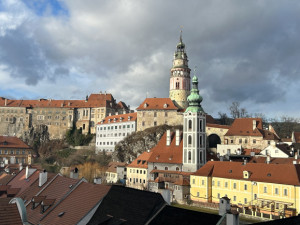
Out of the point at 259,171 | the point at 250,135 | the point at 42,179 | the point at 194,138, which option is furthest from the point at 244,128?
the point at 42,179

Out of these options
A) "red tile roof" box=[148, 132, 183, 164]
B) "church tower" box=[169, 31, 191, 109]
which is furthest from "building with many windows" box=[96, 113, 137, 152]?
"red tile roof" box=[148, 132, 183, 164]

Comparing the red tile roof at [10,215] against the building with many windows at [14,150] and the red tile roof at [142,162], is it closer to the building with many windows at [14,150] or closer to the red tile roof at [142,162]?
the red tile roof at [142,162]

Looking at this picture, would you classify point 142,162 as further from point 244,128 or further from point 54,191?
point 54,191

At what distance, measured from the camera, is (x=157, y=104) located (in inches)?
3051

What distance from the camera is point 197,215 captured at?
14.3 m

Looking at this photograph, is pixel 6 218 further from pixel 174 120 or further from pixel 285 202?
pixel 174 120

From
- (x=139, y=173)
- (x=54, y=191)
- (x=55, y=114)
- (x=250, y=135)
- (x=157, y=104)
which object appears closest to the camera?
(x=54, y=191)

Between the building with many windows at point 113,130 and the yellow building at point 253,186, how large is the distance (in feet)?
121

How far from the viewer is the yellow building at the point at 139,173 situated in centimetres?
5447

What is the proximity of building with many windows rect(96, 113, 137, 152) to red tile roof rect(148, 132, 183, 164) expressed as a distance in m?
22.7

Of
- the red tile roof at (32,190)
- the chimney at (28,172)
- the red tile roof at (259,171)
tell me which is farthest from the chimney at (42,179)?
the red tile roof at (259,171)

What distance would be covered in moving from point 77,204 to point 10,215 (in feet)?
23.8

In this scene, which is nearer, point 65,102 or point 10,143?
point 10,143

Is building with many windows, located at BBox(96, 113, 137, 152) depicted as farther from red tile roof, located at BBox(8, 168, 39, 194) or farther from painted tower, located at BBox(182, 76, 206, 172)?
red tile roof, located at BBox(8, 168, 39, 194)
